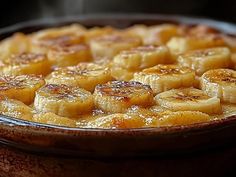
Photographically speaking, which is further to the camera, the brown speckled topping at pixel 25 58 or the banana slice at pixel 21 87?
the brown speckled topping at pixel 25 58

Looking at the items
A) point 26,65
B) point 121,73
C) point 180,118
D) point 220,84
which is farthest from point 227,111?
point 26,65

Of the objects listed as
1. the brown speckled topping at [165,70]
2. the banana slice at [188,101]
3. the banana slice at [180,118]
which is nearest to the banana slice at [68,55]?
the brown speckled topping at [165,70]

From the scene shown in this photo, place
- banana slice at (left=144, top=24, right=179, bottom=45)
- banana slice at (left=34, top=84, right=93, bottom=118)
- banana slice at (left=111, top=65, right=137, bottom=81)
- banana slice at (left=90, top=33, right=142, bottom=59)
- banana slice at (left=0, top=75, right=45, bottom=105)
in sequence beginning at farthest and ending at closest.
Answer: banana slice at (left=144, top=24, right=179, bottom=45)
banana slice at (left=90, top=33, right=142, bottom=59)
banana slice at (left=111, top=65, right=137, bottom=81)
banana slice at (left=0, top=75, right=45, bottom=105)
banana slice at (left=34, top=84, right=93, bottom=118)

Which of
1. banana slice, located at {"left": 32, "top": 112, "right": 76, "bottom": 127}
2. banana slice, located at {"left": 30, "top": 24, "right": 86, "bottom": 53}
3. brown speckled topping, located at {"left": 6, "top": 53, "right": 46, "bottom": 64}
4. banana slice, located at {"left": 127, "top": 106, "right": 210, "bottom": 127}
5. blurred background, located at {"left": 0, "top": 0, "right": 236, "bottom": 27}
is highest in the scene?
banana slice, located at {"left": 127, "top": 106, "right": 210, "bottom": 127}

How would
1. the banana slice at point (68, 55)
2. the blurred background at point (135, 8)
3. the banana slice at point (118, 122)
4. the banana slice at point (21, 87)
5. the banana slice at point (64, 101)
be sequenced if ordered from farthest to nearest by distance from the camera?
the blurred background at point (135, 8) → the banana slice at point (68, 55) → the banana slice at point (21, 87) → the banana slice at point (64, 101) → the banana slice at point (118, 122)

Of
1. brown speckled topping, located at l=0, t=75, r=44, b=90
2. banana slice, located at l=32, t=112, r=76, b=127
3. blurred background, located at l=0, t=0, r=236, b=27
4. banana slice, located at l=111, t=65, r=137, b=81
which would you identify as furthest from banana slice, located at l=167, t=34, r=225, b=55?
blurred background, located at l=0, t=0, r=236, b=27

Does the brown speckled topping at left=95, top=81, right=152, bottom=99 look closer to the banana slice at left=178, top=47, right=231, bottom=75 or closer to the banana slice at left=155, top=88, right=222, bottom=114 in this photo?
the banana slice at left=155, top=88, right=222, bottom=114

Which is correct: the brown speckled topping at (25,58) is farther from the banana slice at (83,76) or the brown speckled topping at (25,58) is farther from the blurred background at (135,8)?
the blurred background at (135,8)

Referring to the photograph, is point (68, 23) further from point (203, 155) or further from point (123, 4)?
point (203, 155)
